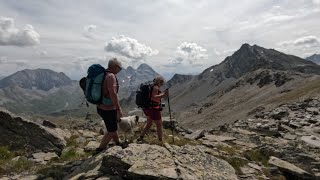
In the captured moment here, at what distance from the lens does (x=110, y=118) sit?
43.2ft

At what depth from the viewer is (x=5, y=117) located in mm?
17812

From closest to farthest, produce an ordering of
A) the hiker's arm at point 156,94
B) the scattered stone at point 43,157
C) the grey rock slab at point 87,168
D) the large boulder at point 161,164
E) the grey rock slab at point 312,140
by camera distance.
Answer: the large boulder at point 161,164 < the grey rock slab at point 87,168 < the scattered stone at point 43,157 < the hiker's arm at point 156,94 < the grey rock slab at point 312,140

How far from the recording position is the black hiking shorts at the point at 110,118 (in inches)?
514

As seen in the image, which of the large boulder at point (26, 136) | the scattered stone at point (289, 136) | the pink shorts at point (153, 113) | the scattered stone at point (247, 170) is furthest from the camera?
the scattered stone at point (289, 136)

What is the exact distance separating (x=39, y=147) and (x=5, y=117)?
245 centimetres

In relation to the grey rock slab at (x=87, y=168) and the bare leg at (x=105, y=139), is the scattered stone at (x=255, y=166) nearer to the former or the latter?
the bare leg at (x=105, y=139)

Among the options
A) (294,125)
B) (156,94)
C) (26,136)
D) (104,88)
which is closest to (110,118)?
(104,88)

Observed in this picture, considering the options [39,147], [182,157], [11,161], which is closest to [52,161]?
[11,161]

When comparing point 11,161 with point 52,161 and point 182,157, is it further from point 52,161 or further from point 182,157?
point 182,157

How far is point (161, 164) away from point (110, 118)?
3.08m

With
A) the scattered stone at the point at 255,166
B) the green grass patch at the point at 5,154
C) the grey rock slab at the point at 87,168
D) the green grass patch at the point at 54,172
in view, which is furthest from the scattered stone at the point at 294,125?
the green grass patch at the point at 5,154

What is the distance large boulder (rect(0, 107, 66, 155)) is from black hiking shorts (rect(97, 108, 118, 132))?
486 cm

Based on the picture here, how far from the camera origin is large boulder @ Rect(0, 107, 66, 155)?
1711cm

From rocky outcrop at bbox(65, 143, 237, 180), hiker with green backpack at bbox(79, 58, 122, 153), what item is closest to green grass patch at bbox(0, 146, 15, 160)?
rocky outcrop at bbox(65, 143, 237, 180)
